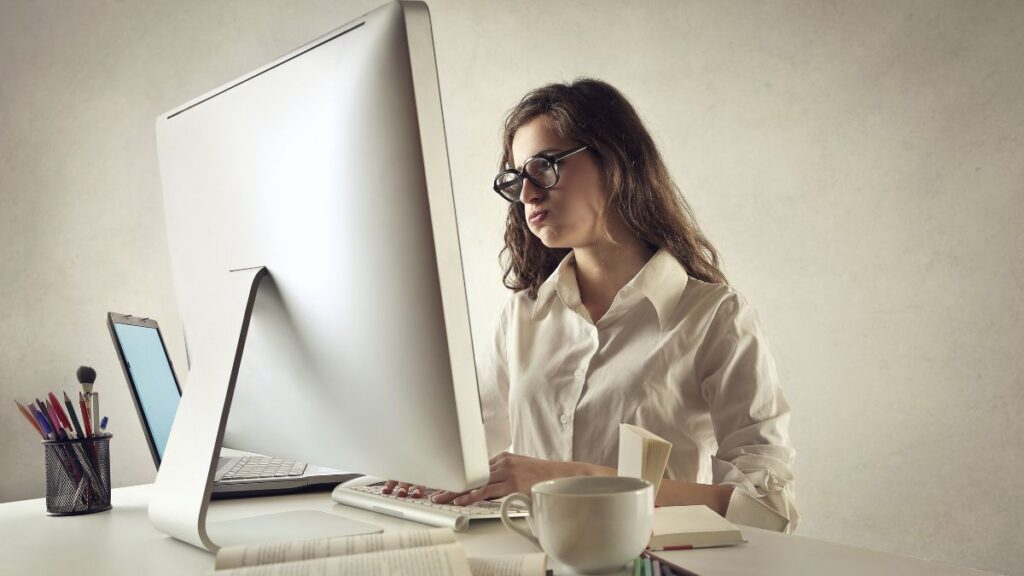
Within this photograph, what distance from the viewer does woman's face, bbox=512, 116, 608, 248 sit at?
1.56m

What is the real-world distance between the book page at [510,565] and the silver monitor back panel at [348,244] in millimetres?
66

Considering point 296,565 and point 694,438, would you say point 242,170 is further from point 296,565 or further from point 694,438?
point 694,438

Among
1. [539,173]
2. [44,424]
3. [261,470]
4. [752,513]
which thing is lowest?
[752,513]

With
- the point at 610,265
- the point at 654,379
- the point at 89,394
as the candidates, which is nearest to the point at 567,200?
the point at 610,265

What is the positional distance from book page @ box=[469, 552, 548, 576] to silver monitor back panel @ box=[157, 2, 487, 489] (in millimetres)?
66

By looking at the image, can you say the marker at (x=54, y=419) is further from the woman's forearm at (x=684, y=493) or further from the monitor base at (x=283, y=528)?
the woman's forearm at (x=684, y=493)

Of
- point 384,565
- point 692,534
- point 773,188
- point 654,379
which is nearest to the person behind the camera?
point 384,565

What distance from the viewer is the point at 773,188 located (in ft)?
8.92

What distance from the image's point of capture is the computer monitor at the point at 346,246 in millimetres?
652

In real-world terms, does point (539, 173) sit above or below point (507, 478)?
above

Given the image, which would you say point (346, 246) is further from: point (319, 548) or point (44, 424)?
point (44, 424)

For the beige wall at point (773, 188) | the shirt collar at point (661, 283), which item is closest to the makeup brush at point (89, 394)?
the shirt collar at point (661, 283)

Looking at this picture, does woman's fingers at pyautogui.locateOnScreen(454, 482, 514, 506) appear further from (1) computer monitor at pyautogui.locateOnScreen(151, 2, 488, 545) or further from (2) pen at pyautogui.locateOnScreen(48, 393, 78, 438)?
(2) pen at pyautogui.locateOnScreen(48, 393, 78, 438)

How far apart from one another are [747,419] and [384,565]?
852mm
